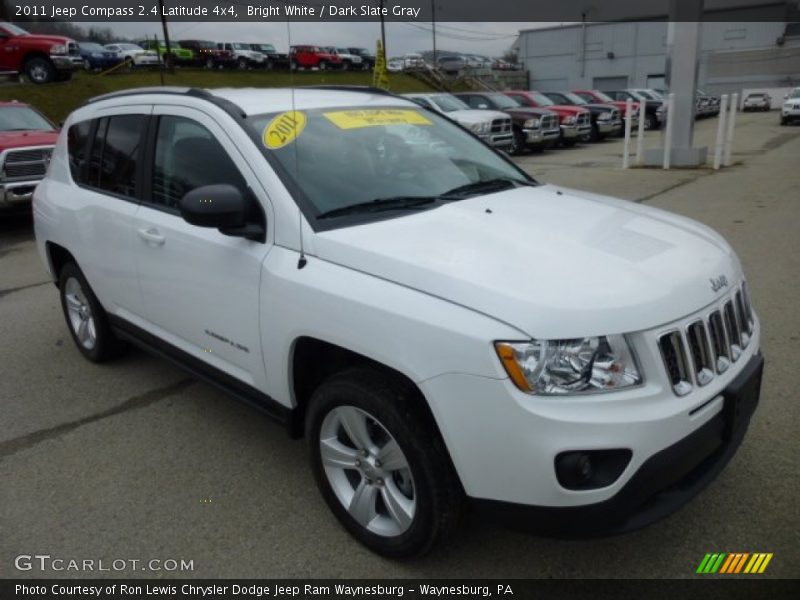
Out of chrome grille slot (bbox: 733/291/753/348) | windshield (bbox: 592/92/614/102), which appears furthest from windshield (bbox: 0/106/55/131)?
windshield (bbox: 592/92/614/102)

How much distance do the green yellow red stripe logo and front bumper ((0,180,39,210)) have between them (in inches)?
373

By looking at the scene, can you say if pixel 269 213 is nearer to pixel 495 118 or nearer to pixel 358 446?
pixel 358 446

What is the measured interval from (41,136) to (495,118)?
10606 mm

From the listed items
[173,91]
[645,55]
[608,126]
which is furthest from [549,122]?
[645,55]

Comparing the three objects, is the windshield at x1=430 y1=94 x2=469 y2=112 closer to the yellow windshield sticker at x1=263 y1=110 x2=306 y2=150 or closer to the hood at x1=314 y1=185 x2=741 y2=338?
the yellow windshield sticker at x1=263 y1=110 x2=306 y2=150

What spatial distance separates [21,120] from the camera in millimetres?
10414

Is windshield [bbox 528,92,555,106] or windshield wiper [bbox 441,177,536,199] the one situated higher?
windshield wiper [bbox 441,177,536,199]

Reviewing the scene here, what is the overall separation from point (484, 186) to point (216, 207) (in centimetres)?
139

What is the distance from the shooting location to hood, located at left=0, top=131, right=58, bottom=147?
913 cm

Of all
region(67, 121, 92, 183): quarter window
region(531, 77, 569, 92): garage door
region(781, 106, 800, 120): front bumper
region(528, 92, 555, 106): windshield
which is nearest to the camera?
region(67, 121, 92, 183): quarter window

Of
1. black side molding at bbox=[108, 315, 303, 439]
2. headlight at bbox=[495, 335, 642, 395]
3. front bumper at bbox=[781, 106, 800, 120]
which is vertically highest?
headlight at bbox=[495, 335, 642, 395]

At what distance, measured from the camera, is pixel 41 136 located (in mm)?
9703

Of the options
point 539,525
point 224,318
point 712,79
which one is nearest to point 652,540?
point 539,525

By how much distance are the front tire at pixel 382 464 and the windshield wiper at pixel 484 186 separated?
110cm
